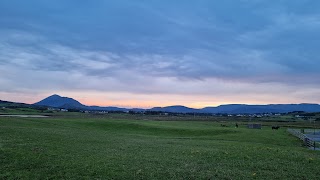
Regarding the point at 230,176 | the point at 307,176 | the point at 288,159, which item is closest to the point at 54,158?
the point at 230,176

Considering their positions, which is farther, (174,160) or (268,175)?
(174,160)

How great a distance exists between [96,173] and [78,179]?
1207 mm

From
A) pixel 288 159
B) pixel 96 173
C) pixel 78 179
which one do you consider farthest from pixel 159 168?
pixel 288 159

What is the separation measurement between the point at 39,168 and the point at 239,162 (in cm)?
1194

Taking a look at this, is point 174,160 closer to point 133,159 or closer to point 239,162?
point 133,159

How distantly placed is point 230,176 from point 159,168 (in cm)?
384

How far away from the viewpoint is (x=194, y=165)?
1739cm

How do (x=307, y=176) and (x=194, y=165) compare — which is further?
(x=194, y=165)

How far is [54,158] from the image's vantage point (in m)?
18.4

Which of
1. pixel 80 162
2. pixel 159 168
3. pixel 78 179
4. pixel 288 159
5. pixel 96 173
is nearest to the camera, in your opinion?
pixel 78 179

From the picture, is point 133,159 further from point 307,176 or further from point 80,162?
point 307,176

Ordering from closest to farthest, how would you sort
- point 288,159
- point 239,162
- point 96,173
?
point 96,173
point 239,162
point 288,159

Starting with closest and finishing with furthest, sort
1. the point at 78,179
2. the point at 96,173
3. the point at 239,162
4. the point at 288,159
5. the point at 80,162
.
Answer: the point at 78,179
the point at 96,173
the point at 80,162
the point at 239,162
the point at 288,159

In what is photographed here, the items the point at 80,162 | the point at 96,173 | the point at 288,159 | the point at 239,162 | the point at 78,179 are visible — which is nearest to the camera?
the point at 78,179
